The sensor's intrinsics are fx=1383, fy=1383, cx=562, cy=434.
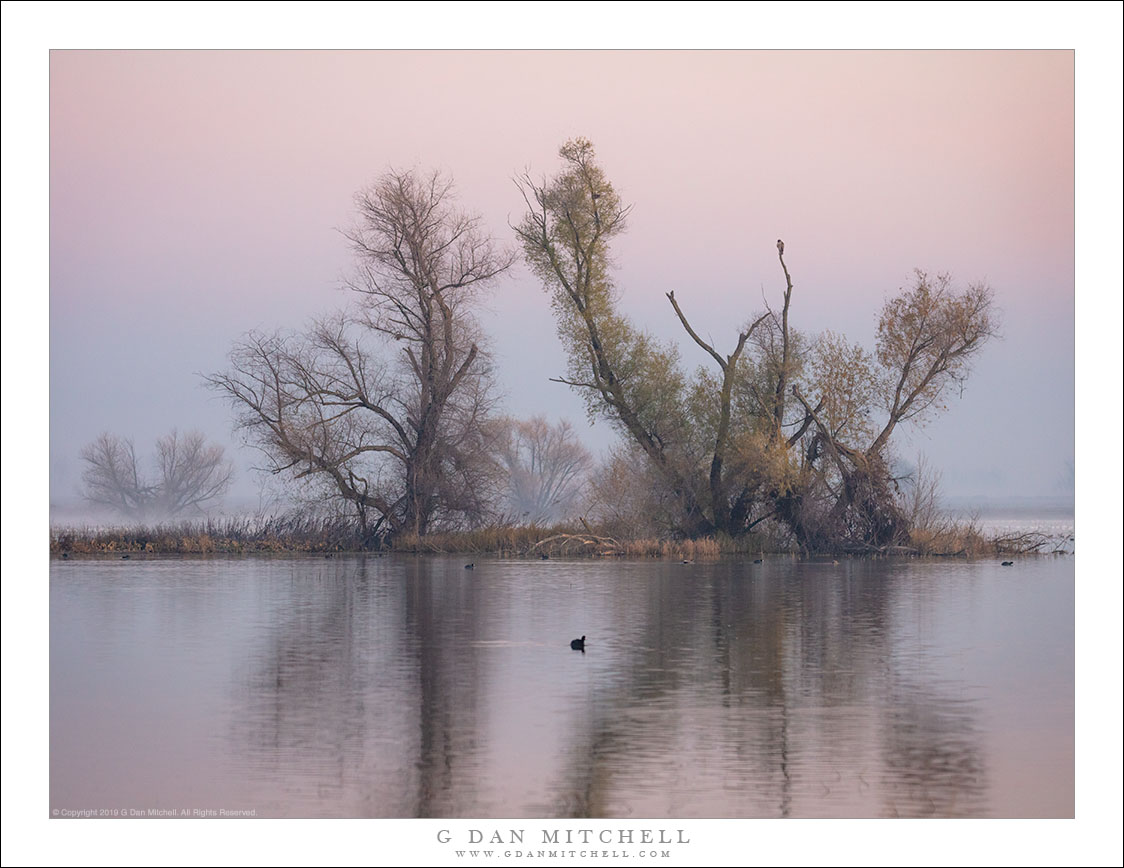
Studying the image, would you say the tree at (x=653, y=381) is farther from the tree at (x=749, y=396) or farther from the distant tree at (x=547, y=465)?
the distant tree at (x=547, y=465)

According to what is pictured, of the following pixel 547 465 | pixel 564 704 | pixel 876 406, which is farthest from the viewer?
pixel 547 465

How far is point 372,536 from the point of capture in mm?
42281

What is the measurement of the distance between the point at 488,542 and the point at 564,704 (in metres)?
27.3

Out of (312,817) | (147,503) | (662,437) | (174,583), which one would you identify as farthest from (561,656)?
(147,503)

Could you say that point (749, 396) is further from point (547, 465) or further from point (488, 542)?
point (547, 465)

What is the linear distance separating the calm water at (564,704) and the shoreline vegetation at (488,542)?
13.4 metres

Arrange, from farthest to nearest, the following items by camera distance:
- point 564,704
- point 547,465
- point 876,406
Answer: point 547,465 < point 876,406 < point 564,704

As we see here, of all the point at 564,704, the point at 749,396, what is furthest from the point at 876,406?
the point at 564,704

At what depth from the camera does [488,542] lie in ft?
136

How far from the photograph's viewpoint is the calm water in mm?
10984

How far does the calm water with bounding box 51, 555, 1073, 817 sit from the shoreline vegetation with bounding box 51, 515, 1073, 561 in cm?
1337

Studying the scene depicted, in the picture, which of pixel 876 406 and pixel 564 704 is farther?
pixel 876 406

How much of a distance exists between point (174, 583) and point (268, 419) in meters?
11.5

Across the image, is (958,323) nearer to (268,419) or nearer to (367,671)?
(268,419)
